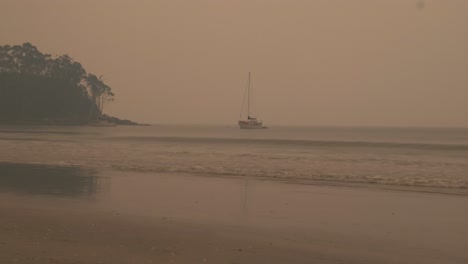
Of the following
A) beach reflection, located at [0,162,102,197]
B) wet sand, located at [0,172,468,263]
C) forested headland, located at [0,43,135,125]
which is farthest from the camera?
forested headland, located at [0,43,135,125]

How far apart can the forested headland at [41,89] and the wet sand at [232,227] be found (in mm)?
137796

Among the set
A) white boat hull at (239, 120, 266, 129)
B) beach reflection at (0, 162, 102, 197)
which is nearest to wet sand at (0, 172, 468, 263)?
beach reflection at (0, 162, 102, 197)

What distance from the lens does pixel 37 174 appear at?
2161 centimetres

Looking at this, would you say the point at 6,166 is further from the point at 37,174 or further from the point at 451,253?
the point at 451,253

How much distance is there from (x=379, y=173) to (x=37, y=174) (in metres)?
16.4

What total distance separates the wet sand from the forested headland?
13780cm

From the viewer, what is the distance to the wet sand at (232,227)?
27.7 ft

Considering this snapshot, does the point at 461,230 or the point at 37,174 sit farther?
the point at 37,174

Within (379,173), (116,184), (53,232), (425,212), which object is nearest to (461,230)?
(425,212)

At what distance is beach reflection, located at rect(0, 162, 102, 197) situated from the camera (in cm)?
1636

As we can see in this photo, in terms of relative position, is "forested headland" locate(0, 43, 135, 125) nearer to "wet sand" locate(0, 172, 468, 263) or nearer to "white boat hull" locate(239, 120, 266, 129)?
"white boat hull" locate(239, 120, 266, 129)

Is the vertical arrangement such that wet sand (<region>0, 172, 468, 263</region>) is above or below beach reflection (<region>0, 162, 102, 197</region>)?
above

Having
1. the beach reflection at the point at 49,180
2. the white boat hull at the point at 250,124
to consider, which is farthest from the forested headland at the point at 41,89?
the beach reflection at the point at 49,180

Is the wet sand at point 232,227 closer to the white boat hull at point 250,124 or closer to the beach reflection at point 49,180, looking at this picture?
the beach reflection at point 49,180
